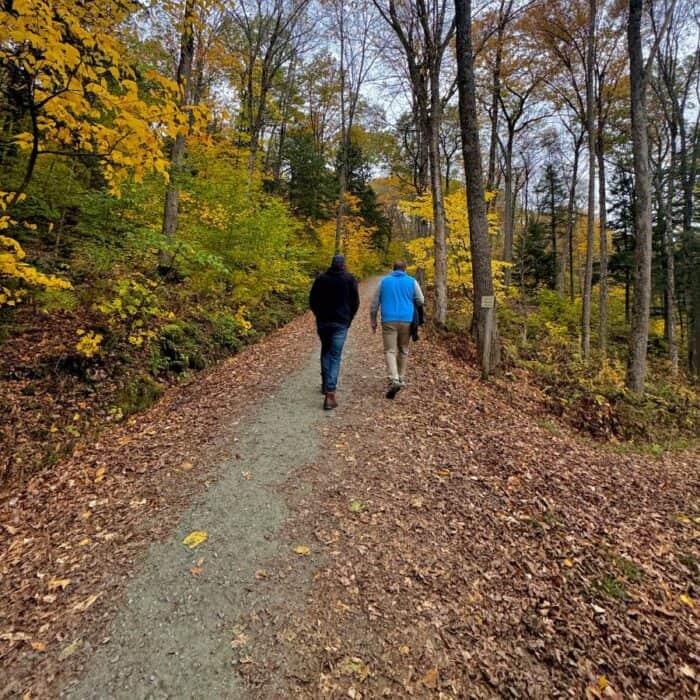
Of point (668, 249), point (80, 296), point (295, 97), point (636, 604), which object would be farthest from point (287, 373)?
point (295, 97)

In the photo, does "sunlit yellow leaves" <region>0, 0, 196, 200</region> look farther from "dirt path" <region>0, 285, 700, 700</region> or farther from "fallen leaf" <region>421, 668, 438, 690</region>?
"fallen leaf" <region>421, 668, 438, 690</region>

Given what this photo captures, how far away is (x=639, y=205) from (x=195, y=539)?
10.7 m

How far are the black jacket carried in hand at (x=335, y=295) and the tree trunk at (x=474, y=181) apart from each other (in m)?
2.76

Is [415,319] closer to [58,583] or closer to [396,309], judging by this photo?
[396,309]

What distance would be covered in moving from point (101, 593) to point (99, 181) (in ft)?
23.0

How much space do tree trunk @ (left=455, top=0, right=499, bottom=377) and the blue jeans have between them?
9.67ft

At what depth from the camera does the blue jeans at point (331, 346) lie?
5.44 m

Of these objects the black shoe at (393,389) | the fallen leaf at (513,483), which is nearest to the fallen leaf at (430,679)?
the fallen leaf at (513,483)

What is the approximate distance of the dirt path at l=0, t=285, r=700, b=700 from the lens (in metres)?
2.12

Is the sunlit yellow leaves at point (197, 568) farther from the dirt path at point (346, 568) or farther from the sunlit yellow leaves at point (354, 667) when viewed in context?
the sunlit yellow leaves at point (354, 667)

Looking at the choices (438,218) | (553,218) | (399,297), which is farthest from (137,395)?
(553,218)

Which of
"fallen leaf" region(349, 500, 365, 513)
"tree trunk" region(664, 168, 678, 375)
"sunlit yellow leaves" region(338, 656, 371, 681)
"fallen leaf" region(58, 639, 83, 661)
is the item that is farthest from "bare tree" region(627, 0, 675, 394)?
"fallen leaf" region(58, 639, 83, 661)

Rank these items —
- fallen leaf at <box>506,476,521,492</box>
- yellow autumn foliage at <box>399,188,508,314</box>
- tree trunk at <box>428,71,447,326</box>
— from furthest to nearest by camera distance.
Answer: yellow autumn foliage at <box>399,188,508,314</box>, tree trunk at <box>428,71,447,326</box>, fallen leaf at <box>506,476,521,492</box>

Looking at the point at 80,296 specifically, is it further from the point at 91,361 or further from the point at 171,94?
the point at 171,94
